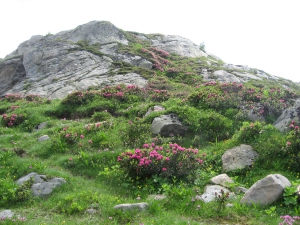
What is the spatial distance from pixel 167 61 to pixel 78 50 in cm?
1134

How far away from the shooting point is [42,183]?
10.5 metres

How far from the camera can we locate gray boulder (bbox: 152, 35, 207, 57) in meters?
43.1

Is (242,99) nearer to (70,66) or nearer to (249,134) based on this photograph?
(249,134)

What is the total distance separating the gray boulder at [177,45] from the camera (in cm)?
4312

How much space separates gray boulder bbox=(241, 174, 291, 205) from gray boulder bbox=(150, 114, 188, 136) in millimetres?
6403

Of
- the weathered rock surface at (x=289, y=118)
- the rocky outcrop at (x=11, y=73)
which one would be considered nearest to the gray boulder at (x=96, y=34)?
the rocky outcrop at (x=11, y=73)

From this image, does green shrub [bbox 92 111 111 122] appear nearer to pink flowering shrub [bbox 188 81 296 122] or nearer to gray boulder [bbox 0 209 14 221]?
pink flowering shrub [bbox 188 81 296 122]

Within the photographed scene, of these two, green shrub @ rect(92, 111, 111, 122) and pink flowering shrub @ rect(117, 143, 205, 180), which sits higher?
pink flowering shrub @ rect(117, 143, 205, 180)

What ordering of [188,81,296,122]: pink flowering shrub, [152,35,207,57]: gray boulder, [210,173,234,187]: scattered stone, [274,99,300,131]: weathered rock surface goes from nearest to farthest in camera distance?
[210,173,234,187]: scattered stone < [274,99,300,131]: weathered rock surface < [188,81,296,122]: pink flowering shrub < [152,35,207,57]: gray boulder

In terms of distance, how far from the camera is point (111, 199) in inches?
358

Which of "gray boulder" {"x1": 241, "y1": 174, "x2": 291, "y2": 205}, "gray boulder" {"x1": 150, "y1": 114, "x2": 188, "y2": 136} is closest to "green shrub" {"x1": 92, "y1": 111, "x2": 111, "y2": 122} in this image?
"gray boulder" {"x1": 150, "y1": 114, "x2": 188, "y2": 136}

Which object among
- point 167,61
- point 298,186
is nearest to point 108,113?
point 298,186

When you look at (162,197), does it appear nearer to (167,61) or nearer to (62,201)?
(62,201)

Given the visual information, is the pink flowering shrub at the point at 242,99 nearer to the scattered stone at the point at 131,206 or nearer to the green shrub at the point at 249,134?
the green shrub at the point at 249,134
